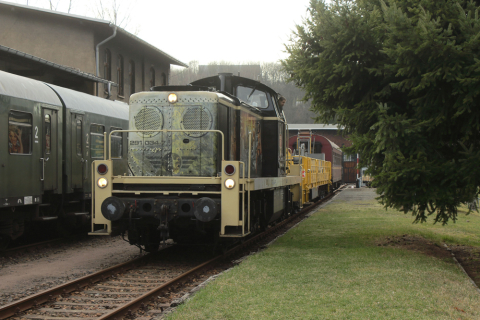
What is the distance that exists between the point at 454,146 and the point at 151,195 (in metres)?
5.40

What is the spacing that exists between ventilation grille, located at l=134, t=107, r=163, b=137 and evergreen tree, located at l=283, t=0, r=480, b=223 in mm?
2900

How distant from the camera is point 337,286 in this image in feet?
21.5

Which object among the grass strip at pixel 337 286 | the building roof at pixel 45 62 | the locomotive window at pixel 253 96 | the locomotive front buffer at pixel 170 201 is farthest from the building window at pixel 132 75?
the locomotive front buffer at pixel 170 201

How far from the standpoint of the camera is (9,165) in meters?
9.15

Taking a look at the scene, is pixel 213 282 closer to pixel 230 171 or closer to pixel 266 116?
pixel 230 171

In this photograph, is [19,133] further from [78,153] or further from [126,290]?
[126,290]

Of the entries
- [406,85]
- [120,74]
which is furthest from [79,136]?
[120,74]

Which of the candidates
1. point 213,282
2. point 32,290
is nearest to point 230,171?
point 213,282

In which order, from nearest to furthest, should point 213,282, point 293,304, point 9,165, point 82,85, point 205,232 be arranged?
point 293,304 → point 213,282 → point 205,232 → point 9,165 → point 82,85

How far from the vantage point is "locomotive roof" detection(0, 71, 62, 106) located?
926cm

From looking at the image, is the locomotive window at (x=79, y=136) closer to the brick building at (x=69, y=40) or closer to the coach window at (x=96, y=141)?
the coach window at (x=96, y=141)

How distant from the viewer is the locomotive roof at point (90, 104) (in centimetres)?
1149

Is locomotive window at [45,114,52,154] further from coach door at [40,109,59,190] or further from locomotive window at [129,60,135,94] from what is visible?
locomotive window at [129,60,135,94]

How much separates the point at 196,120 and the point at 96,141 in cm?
482
